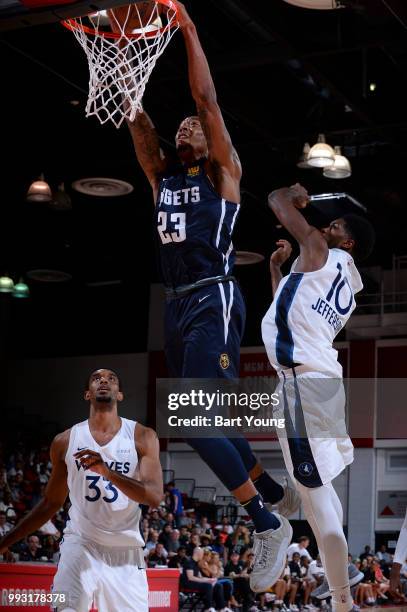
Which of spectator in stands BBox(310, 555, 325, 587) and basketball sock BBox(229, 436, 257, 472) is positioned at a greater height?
basketball sock BBox(229, 436, 257, 472)

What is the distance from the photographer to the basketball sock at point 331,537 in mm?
5551

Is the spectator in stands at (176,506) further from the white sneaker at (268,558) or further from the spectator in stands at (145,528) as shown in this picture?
the white sneaker at (268,558)

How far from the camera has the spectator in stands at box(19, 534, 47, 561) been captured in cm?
1412

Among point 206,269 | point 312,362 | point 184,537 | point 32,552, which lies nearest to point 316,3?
point 312,362

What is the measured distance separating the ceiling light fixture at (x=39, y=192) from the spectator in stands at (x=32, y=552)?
515 centimetres

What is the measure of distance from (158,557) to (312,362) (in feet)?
34.6

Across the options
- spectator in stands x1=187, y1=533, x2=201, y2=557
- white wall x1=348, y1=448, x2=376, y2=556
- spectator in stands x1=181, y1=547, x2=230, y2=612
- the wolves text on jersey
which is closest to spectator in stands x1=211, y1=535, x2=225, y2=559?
spectator in stands x1=187, y1=533, x2=201, y2=557

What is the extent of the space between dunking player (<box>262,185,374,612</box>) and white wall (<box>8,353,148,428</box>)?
2073 cm

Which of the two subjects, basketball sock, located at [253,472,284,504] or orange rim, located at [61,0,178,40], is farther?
basketball sock, located at [253,472,284,504]

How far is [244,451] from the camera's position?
5.36 m

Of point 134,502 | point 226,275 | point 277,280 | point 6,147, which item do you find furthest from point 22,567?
point 6,147

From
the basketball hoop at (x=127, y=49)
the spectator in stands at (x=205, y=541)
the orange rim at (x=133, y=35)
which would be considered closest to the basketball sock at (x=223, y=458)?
the basketball hoop at (x=127, y=49)

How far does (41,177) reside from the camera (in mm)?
15648

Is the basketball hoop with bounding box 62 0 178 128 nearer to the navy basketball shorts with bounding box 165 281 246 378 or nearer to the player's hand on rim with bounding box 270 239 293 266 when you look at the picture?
the navy basketball shorts with bounding box 165 281 246 378
